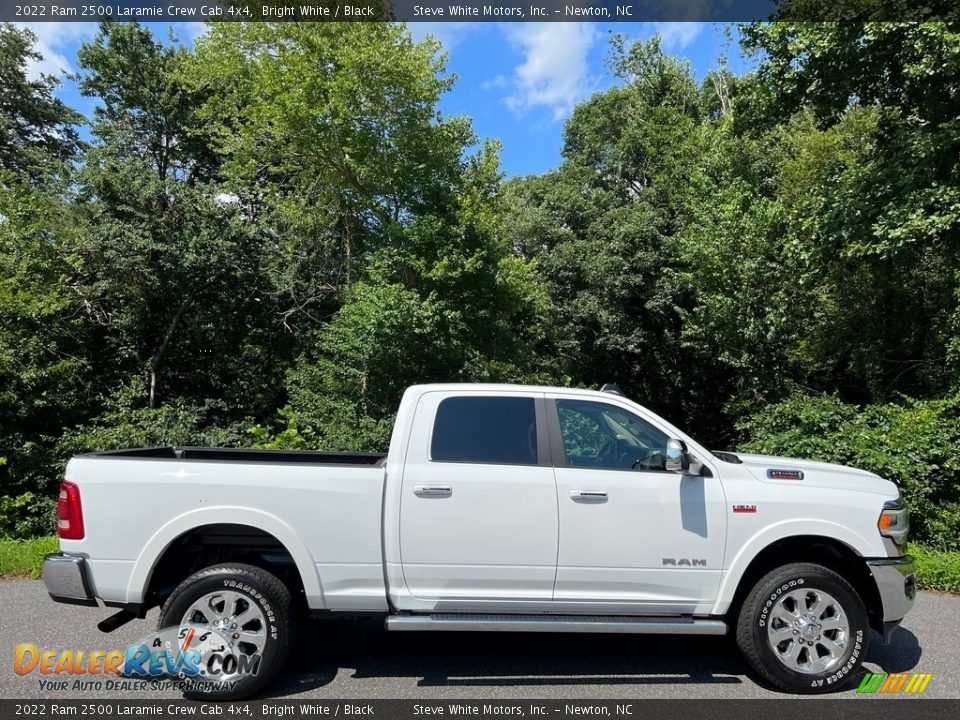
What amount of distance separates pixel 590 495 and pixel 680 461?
622mm

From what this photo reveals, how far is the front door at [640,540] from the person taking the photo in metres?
4.18

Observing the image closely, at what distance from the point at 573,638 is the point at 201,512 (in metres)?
2.95

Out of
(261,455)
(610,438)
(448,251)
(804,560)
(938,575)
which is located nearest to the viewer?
(804,560)

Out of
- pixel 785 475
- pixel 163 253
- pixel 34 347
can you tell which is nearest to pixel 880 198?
pixel 785 475

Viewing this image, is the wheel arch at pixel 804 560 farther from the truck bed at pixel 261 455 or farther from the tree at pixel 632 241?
the tree at pixel 632 241

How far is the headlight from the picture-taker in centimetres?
427

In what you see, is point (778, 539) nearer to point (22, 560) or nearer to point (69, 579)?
point (69, 579)

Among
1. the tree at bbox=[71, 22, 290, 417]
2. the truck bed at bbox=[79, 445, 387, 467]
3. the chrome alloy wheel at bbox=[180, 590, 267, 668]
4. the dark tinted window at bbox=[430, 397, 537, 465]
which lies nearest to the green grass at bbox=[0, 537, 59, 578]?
the truck bed at bbox=[79, 445, 387, 467]

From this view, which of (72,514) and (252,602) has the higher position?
(72,514)

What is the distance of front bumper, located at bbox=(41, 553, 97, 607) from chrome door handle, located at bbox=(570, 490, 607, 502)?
3063 millimetres

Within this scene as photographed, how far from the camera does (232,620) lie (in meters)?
4.05

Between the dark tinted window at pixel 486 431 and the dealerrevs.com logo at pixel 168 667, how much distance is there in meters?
1.73

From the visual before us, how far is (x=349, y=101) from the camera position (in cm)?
1644

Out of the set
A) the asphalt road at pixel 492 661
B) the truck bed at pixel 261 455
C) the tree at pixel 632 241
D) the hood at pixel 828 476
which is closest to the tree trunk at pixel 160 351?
the tree at pixel 632 241
